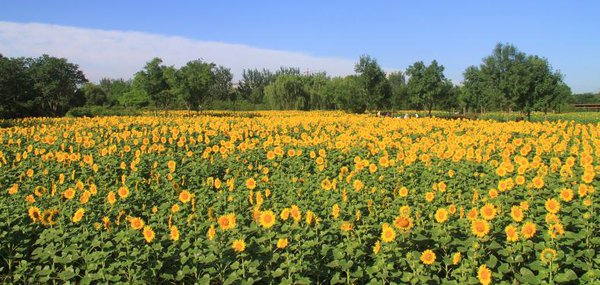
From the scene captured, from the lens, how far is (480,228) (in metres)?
3.78

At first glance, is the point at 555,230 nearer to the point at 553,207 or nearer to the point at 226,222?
the point at 553,207

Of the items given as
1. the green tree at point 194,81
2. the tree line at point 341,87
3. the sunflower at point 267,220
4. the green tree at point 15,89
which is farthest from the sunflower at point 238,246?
the green tree at point 15,89

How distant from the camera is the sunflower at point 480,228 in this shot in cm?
375

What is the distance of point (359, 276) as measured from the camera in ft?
11.6

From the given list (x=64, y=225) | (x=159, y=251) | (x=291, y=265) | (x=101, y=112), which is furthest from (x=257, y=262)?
(x=101, y=112)

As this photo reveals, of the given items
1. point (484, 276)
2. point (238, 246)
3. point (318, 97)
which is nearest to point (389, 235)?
point (484, 276)

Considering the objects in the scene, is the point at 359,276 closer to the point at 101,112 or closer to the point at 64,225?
the point at 64,225

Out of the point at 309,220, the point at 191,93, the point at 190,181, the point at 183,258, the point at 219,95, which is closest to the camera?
the point at 183,258

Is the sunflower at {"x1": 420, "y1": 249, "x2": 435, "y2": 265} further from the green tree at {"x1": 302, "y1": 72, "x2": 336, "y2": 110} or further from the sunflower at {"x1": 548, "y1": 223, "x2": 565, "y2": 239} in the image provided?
the green tree at {"x1": 302, "y1": 72, "x2": 336, "y2": 110}

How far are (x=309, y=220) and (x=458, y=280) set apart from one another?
129 centimetres

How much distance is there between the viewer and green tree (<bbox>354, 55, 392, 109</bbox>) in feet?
118

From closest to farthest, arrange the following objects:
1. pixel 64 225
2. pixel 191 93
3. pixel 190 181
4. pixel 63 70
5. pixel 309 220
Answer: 1. pixel 309 220
2. pixel 64 225
3. pixel 190 181
4. pixel 191 93
5. pixel 63 70

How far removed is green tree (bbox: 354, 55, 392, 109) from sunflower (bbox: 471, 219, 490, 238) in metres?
32.7

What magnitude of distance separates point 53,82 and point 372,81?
3218 cm
